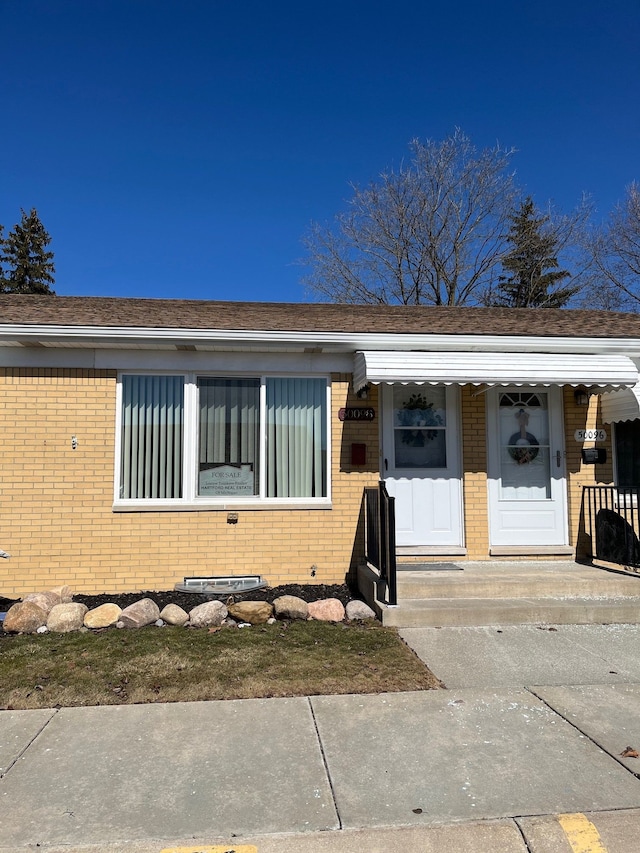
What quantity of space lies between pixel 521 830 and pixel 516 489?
5.23 m

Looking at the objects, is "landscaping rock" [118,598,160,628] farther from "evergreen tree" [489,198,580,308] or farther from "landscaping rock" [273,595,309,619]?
"evergreen tree" [489,198,580,308]

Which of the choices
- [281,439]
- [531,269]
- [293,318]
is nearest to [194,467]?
[281,439]

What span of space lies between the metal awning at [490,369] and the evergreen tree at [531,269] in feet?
62.7

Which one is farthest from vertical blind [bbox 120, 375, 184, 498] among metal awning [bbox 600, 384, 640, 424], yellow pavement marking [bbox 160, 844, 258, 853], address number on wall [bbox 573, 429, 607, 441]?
metal awning [bbox 600, 384, 640, 424]

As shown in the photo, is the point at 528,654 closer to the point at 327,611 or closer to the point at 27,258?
the point at 327,611

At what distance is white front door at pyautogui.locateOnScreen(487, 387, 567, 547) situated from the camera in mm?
7539

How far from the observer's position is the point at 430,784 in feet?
10.2

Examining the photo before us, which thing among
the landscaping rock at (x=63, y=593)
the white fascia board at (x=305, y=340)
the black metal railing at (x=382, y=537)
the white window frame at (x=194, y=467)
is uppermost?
the white fascia board at (x=305, y=340)

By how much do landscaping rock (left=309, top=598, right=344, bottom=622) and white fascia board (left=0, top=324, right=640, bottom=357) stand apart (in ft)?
9.59

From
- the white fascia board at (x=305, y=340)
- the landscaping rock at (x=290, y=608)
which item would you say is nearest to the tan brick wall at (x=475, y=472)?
the white fascia board at (x=305, y=340)

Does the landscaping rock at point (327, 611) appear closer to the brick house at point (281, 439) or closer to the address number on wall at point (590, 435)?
the brick house at point (281, 439)

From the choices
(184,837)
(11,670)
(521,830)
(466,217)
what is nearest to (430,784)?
(521,830)

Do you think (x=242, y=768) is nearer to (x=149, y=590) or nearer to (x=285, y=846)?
(x=285, y=846)

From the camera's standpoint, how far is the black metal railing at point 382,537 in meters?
5.85
